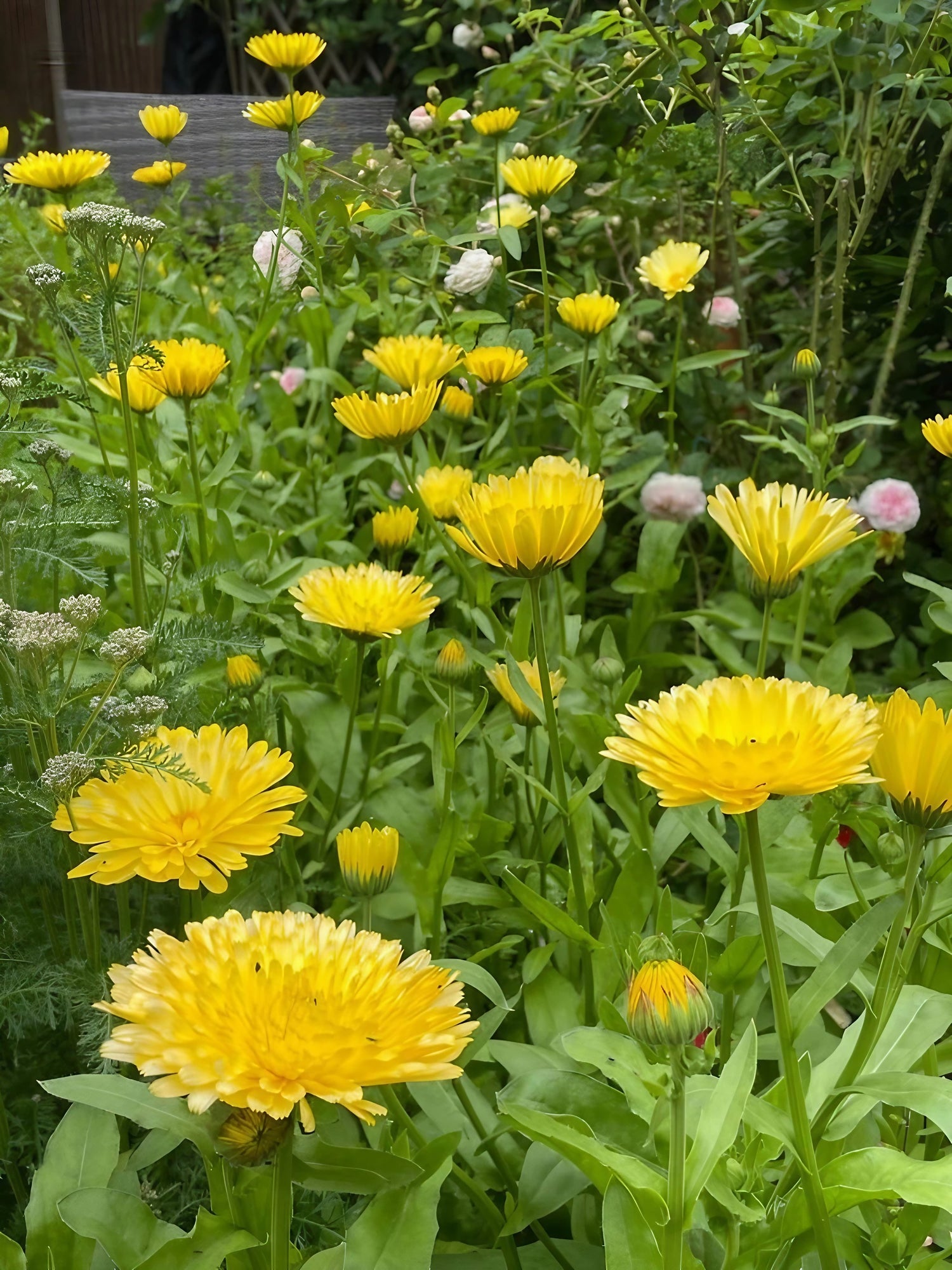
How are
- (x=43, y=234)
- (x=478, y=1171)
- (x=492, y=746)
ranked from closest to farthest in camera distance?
(x=478, y=1171), (x=492, y=746), (x=43, y=234)

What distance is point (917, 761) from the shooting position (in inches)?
19.1

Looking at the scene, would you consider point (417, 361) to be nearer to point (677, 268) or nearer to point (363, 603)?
point (363, 603)

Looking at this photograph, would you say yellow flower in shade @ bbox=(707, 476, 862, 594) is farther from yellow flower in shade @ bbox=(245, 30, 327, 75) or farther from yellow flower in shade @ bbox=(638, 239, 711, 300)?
yellow flower in shade @ bbox=(245, 30, 327, 75)

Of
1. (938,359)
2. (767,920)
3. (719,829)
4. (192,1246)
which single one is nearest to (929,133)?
(938,359)

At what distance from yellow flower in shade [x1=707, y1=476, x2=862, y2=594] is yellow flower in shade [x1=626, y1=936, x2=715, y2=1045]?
266mm

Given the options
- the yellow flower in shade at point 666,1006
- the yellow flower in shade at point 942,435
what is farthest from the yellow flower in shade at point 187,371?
the yellow flower in shade at point 666,1006

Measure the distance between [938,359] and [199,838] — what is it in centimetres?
126

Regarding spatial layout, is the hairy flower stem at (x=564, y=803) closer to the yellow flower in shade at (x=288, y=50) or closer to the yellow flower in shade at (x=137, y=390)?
the yellow flower in shade at (x=137, y=390)

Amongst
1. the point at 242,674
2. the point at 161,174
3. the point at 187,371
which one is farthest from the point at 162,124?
the point at 242,674

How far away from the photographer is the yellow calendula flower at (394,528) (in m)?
1.01

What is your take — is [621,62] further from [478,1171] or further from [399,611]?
[478,1171]

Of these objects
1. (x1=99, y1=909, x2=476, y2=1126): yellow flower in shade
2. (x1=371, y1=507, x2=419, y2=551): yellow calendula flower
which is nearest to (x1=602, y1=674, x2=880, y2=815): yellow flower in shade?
(x1=99, y1=909, x2=476, y2=1126): yellow flower in shade

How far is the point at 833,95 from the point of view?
152 cm

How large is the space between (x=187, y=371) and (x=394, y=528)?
22cm
